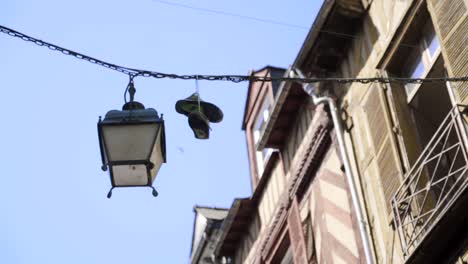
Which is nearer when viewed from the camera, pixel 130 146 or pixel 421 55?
pixel 130 146

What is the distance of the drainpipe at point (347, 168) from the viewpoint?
33.5 feet

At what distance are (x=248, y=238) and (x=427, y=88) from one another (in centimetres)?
527

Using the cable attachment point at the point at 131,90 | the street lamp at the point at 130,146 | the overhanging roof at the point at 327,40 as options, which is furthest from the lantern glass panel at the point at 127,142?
the overhanging roof at the point at 327,40

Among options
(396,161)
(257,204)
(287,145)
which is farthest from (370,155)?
(257,204)

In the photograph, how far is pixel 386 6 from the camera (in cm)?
1117

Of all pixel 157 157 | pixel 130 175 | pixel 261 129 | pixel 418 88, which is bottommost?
pixel 130 175

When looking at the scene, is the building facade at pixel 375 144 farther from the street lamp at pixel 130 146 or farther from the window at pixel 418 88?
the street lamp at pixel 130 146

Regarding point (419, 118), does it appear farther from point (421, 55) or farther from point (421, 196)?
point (421, 196)

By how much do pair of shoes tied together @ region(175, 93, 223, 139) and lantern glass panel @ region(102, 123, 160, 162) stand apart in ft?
1.46

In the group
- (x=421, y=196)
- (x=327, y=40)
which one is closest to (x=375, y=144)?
(x=421, y=196)

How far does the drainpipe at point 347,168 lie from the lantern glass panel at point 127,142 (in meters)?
3.90

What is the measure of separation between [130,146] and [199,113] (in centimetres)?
67

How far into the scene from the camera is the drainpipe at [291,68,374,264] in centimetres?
1021

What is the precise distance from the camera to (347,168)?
36.2ft
